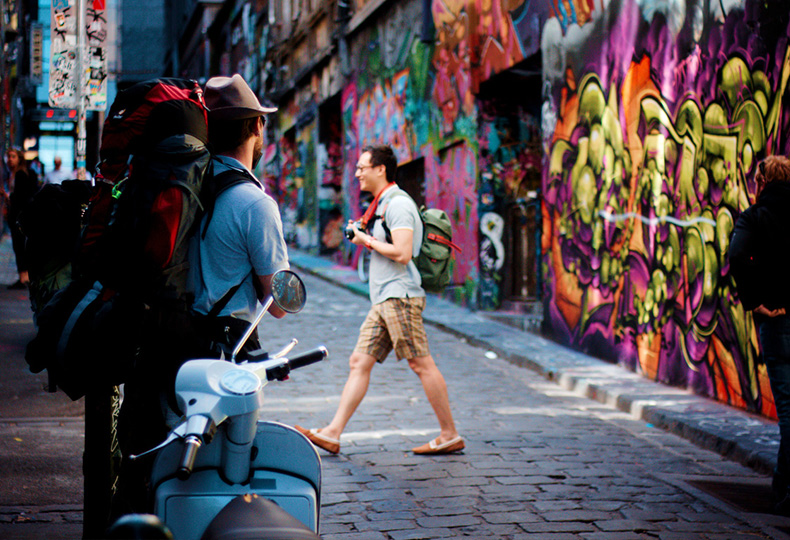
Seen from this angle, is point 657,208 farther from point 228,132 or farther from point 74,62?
point 228,132

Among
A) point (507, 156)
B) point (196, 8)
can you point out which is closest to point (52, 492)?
point (507, 156)

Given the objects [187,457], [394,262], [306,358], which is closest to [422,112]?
[394,262]

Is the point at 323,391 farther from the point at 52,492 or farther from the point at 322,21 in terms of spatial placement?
the point at 322,21

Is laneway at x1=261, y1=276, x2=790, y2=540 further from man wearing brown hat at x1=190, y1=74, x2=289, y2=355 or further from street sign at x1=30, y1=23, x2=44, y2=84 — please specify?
street sign at x1=30, y1=23, x2=44, y2=84

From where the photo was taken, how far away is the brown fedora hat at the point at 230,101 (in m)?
2.96

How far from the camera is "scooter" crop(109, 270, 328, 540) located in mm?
2158

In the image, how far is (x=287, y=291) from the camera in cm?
242

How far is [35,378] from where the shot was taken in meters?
7.78

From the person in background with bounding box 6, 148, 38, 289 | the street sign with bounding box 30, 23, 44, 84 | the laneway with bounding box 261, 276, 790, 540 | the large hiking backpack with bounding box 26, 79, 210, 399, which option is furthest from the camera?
the street sign with bounding box 30, 23, 44, 84

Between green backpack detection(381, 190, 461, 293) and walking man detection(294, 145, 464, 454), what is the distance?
0.16 ft

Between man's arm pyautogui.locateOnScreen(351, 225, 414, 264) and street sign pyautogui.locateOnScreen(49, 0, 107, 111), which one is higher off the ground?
street sign pyautogui.locateOnScreen(49, 0, 107, 111)

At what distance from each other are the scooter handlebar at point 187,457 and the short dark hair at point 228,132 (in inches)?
47.4

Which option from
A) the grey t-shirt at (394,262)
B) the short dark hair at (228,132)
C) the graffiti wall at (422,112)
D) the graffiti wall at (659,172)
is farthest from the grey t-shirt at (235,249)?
the graffiti wall at (422,112)

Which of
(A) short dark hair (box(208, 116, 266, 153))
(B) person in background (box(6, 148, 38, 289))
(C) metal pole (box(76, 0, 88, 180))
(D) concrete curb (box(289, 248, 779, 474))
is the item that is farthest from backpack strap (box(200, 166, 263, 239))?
(B) person in background (box(6, 148, 38, 289))
